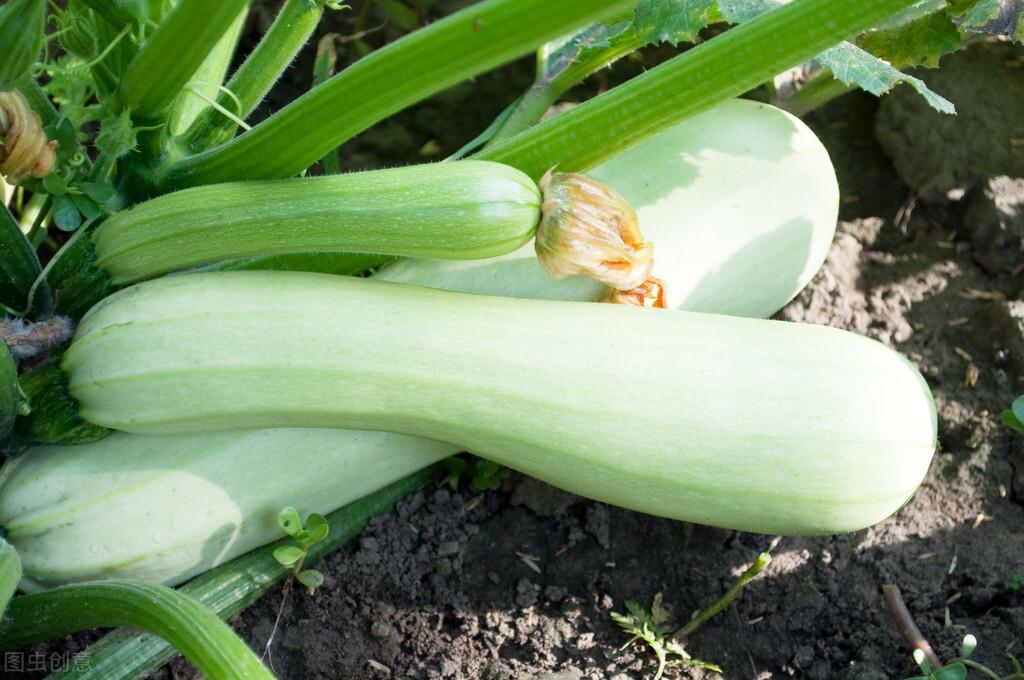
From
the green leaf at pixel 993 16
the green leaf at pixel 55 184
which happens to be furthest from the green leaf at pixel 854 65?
the green leaf at pixel 55 184

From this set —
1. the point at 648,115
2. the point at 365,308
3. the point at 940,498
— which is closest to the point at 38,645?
the point at 365,308

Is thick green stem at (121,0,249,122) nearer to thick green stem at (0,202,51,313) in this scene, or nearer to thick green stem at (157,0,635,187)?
thick green stem at (157,0,635,187)

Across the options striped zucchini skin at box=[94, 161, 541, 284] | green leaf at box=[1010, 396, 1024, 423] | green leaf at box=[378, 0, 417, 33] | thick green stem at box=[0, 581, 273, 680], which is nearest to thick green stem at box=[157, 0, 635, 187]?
striped zucchini skin at box=[94, 161, 541, 284]

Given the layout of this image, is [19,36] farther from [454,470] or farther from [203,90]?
[454,470]

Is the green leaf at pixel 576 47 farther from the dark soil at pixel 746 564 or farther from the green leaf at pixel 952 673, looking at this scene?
the green leaf at pixel 952 673

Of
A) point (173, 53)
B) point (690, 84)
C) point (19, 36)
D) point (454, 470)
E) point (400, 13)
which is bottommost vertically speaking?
point (454, 470)

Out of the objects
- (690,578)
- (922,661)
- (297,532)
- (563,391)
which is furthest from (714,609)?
(297,532)

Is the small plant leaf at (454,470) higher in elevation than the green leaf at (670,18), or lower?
lower
